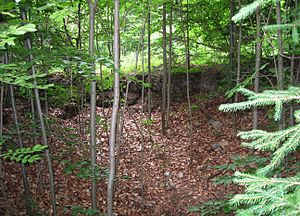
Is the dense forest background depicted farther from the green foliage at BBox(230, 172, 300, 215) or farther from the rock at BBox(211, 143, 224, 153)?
the green foliage at BBox(230, 172, 300, 215)

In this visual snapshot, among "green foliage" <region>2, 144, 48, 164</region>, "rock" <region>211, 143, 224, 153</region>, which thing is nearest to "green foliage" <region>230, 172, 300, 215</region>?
"green foliage" <region>2, 144, 48, 164</region>

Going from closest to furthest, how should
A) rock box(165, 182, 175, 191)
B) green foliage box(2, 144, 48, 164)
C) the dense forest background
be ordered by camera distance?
green foliage box(2, 144, 48, 164)
the dense forest background
rock box(165, 182, 175, 191)

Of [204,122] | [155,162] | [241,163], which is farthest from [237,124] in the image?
[241,163]

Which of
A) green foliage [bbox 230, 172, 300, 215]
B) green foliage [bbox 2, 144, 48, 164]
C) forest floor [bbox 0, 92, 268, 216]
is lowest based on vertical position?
forest floor [bbox 0, 92, 268, 216]

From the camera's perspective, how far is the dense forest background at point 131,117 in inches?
140

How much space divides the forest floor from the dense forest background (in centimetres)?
4

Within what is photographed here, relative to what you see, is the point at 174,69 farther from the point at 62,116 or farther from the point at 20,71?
the point at 20,71

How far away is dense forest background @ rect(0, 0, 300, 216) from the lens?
11.6ft

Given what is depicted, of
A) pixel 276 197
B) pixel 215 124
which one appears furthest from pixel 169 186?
pixel 276 197

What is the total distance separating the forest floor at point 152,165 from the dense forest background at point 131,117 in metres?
0.04

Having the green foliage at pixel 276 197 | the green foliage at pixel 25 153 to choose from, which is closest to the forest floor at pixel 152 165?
the green foliage at pixel 25 153

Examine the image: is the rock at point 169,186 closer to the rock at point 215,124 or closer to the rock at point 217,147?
the rock at point 217,147

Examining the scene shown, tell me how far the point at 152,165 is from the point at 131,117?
1.57 metres

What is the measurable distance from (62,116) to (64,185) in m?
3.32
